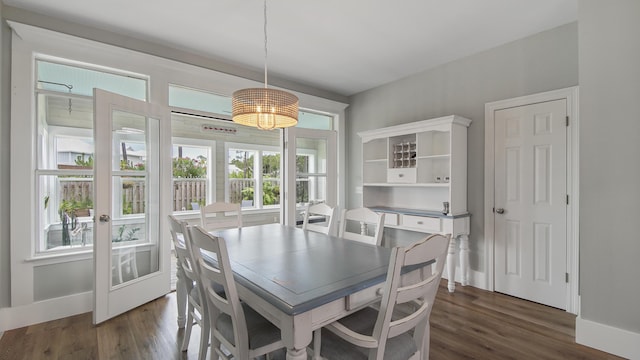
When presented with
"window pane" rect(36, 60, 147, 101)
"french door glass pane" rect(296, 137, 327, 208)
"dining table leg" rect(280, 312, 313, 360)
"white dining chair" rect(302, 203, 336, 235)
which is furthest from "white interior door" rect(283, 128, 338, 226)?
"dining table leg" rect(280, 312, 313, 360)

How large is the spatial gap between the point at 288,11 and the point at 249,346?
8.18ft

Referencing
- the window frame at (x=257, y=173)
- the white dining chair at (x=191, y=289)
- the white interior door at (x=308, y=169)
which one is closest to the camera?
the white dining chair at (x=191, y=289)

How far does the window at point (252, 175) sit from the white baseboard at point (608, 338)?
210 inches

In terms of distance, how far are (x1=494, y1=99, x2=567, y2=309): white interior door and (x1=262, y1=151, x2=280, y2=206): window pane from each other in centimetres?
457

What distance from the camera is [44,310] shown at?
253 centimetres

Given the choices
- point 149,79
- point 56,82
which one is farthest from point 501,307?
point 56,82

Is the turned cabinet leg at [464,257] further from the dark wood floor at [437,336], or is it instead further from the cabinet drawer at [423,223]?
the dark wood floor at [437,336]

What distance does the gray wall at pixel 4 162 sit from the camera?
92.8 inches

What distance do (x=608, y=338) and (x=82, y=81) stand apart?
484 centimetres

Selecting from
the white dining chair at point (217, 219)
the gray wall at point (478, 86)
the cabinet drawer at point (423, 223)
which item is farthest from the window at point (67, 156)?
the gray wall at point (478, 86)

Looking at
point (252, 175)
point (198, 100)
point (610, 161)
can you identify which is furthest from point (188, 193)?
point (610, 161)

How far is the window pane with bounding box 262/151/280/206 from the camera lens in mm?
6483

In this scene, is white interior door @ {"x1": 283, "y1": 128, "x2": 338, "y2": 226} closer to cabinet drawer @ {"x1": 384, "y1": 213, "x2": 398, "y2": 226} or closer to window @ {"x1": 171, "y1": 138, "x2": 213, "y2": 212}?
cabinet drawer @ {"x1": 384, "y1": 213, "x2": 398, "y2": 226}

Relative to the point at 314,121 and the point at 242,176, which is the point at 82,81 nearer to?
the point at 314,121
